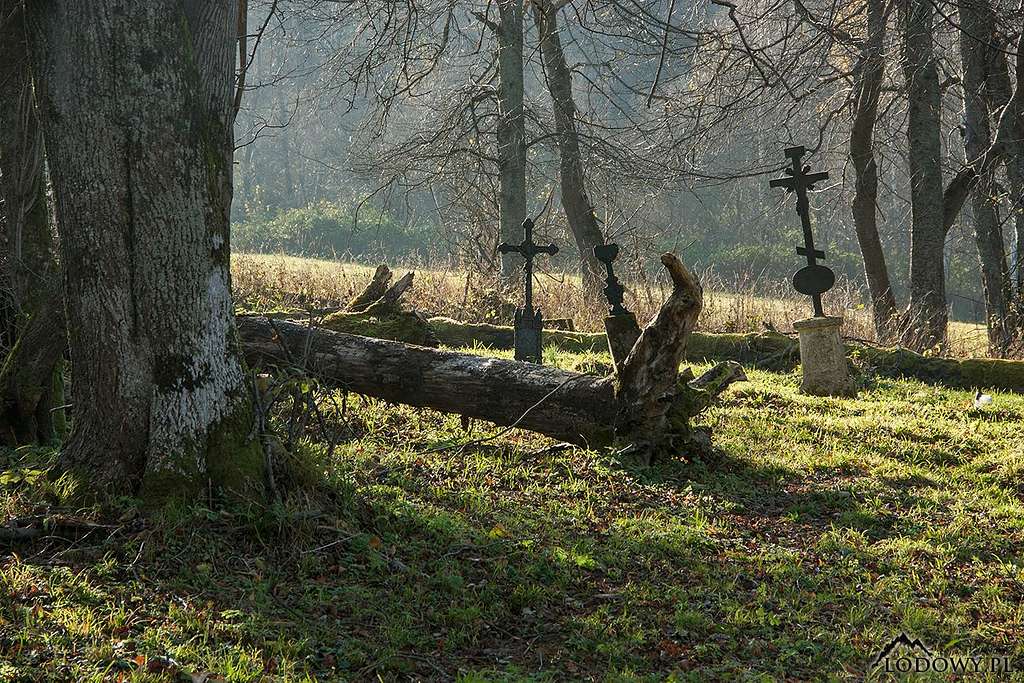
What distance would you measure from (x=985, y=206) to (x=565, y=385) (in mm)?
9169

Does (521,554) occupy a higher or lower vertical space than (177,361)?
lower

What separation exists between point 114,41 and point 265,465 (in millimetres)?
2153

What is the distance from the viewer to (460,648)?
383cm

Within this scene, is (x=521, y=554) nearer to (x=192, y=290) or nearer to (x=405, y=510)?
(x=405, y=510)

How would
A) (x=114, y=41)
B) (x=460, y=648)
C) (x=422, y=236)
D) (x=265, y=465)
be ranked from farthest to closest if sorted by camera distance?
(x=422, y=236)
(x=265, y=465)
(x=114, y=41)
(x=460, y=648)

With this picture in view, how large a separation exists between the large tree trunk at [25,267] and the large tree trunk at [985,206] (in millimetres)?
10170

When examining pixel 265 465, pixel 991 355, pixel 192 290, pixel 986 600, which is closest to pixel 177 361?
pixel 192 290

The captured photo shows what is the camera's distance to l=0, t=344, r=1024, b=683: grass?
3.51 m

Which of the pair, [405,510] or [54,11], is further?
[405,510]

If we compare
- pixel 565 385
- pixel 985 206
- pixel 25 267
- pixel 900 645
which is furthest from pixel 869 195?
pixel 25 267

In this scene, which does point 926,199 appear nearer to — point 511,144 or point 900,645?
point 511,144

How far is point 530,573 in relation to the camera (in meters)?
4.62

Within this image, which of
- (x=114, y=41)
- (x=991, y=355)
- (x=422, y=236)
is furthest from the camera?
(x=422, y=236)

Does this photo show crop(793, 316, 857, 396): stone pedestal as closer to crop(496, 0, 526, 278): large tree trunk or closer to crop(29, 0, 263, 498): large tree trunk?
crop(496, 0, 526, 278): large tree trunk
